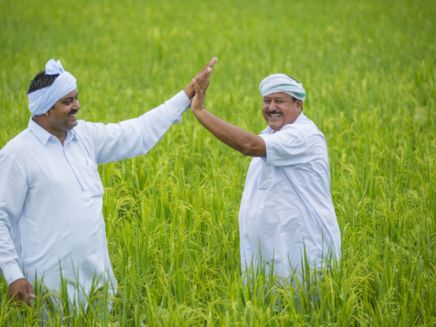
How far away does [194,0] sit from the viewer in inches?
703

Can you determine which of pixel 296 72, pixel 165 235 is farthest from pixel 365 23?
pixel 165 235

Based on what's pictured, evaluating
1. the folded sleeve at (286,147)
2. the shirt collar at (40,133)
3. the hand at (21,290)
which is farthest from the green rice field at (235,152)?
the shirt collar at (40,133)

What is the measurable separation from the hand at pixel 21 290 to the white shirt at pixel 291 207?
3.32ft

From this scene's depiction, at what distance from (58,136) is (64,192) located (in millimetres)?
281

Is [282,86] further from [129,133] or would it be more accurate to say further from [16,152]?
[16,152]

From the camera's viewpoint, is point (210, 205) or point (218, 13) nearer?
point (210, 205)

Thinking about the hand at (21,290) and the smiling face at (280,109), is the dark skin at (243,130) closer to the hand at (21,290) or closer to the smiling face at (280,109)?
the smiling face at (280,109)

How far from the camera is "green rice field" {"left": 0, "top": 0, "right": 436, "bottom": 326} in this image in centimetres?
298

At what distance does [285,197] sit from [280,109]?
458 millimetres

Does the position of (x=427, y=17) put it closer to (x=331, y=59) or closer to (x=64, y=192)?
(x=331, y=59)

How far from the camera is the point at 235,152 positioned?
5.79m

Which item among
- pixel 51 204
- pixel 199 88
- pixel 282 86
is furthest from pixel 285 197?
pixel 51 204

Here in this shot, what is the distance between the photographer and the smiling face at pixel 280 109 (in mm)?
3203

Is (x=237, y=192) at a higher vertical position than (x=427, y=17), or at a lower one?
lower
